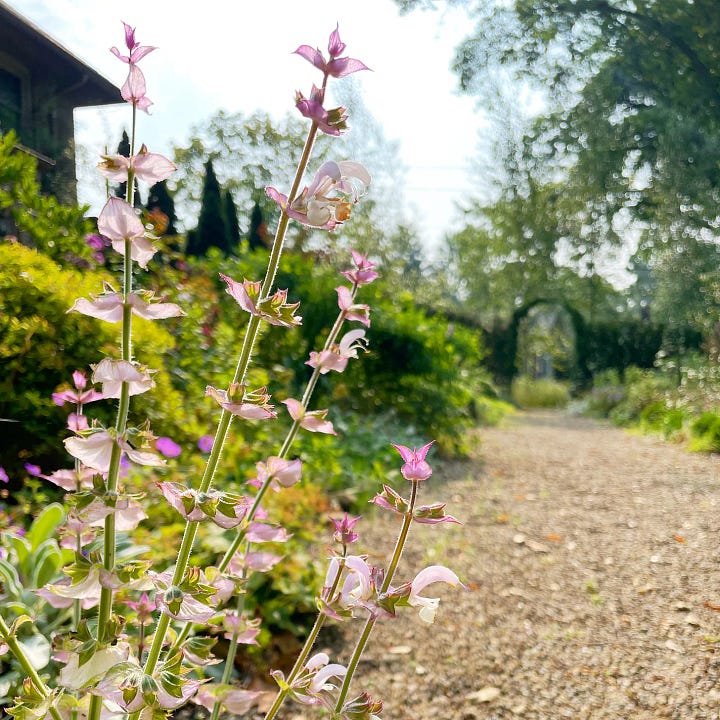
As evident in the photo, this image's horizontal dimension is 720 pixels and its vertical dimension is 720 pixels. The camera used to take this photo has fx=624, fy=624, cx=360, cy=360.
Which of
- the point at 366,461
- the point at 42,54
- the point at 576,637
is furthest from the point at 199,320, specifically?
the point at 576,637

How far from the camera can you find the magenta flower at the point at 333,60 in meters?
0.69

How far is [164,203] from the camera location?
4660 mm

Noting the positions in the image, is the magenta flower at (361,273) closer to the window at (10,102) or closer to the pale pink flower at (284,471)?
the pale pink flower at (284,471)

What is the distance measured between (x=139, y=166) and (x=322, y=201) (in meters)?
0.21

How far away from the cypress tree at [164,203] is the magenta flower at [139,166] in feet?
12.4

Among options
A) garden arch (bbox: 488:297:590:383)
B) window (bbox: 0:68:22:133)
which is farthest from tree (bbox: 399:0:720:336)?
window (bbox: 0:68:22:133)

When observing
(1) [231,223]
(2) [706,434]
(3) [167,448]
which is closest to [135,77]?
Answer: (3) [167,448]

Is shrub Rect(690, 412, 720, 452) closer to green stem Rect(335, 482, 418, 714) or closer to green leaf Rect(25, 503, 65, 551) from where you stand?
green leaf Rect(25, 503, 65, 551)

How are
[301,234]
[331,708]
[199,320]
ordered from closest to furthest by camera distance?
[331,708] → [199,320] → [301,234]

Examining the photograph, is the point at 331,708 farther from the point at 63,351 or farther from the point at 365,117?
the point at 365,117

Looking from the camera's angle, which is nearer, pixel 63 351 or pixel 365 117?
pixel 63 351

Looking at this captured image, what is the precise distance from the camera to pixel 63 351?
98.7 inches

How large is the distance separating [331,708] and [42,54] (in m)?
2.69

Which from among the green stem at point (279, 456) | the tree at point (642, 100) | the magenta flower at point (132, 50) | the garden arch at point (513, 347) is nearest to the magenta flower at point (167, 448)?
the green stem at point (279, 456)
